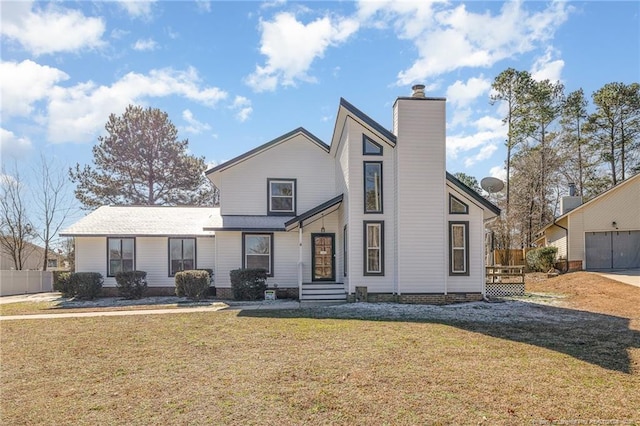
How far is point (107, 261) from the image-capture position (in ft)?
58.7

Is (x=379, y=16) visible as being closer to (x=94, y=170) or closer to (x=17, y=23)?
(x=17, y=23)

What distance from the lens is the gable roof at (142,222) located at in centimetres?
1767

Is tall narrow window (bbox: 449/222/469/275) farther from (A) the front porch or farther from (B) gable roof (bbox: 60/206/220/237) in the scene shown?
(B) gable roof (bbox: 60/206/220/237)

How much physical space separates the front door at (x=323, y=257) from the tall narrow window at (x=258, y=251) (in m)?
1.84

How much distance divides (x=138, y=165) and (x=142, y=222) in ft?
50.4

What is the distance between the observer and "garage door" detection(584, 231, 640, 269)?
23.1m

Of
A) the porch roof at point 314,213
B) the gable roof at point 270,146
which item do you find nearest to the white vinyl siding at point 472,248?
the porch roof at point 314,213

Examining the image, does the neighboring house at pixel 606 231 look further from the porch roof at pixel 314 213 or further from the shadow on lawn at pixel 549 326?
the porch roof at pixel 314 213

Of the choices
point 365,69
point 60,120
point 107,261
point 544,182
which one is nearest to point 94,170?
point 60,120

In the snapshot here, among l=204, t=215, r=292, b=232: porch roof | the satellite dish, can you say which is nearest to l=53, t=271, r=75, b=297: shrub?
l=204, t=215, r=292, b=232: porch roof

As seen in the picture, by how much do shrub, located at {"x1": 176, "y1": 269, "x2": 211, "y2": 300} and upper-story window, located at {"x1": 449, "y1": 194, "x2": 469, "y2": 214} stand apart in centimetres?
982

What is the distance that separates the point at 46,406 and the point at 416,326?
7273 mm

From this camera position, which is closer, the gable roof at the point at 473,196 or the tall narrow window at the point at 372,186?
the gable roof at the point at 473,196

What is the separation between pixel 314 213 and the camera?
15.4 metres
